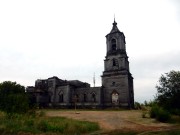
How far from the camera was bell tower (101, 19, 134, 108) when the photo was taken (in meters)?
43.6

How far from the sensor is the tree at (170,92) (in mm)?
28766

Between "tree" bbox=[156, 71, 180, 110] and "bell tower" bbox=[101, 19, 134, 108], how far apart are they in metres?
12.8

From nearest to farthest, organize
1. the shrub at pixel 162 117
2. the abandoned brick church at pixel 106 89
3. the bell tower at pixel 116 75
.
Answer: the shrub at pixel 162 117 < the bell tower at pixel 116 75 < the abandoned brick church at pixel 106 89

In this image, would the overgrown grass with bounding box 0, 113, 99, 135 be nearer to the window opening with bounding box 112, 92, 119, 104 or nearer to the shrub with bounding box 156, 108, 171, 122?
the shrub with bounding box 156, 108, 171, 122

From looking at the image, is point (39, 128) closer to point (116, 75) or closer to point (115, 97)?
point (115, 97)

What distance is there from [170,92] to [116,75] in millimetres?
16152

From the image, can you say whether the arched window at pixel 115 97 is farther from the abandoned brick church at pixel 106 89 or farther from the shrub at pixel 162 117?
the shrub at pixel 162 117

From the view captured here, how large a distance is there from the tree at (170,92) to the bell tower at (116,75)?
12764mm

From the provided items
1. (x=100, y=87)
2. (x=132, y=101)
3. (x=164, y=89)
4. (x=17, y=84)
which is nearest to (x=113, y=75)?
(x=100, y=87)

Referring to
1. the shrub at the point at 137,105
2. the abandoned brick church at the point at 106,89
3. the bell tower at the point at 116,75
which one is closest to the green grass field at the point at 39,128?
the bell tower at the point at 116,75

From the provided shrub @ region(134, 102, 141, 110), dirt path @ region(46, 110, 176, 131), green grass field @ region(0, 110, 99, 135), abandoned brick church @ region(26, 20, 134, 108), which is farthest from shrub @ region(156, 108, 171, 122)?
shrub @ region(134, 102, 141, 110)

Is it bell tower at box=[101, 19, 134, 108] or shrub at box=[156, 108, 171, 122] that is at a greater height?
bell tower at box=[101, 19, 134, 108]

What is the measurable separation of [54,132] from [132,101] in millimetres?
30056

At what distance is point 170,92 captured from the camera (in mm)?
29578
